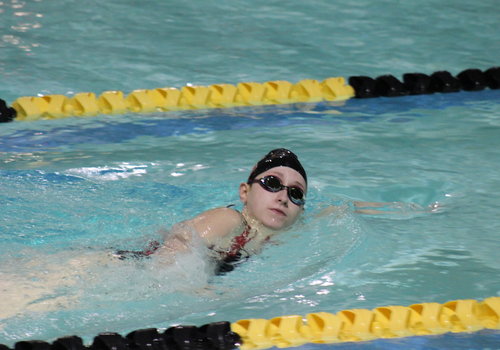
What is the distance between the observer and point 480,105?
21.2 ft

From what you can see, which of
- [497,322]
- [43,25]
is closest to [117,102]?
[43,25]

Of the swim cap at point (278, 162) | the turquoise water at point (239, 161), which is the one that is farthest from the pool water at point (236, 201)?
the swim cap at point (278, 162)

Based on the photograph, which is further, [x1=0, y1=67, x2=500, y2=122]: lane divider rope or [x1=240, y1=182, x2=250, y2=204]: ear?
[x1=0, y1=67, x2=500, y2=122]: lane divider rope

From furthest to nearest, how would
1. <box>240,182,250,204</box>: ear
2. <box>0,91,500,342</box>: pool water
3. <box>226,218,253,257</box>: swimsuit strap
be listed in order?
1. <box>240,182,250,204</box>: ear
2. <box>226,218,253,257</box>: swimsuit strap
3. <box>0,91,500,342</box>: pool water

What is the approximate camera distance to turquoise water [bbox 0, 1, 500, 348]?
362cm

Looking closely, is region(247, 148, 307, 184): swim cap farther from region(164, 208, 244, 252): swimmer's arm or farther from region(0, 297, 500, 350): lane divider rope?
region(0, 297, 500, 350): lane divider rope

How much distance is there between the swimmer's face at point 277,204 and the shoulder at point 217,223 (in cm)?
11

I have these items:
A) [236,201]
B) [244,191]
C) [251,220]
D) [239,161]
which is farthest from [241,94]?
[251,220]

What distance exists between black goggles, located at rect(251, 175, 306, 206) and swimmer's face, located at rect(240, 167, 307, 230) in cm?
1

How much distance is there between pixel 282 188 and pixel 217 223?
35cm

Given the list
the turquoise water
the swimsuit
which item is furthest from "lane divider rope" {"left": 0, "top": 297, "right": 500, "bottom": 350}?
the swimsuit

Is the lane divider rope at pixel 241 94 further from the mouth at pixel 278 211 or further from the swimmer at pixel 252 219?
the mouth at pixel 278 211

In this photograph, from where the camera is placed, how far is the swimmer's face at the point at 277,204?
4031mm

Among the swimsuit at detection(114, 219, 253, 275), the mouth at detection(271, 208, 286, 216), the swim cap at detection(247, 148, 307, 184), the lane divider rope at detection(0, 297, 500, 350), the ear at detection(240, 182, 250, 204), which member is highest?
the swim cap at detection(247, 148, 307, 184)
